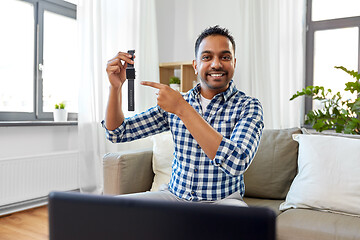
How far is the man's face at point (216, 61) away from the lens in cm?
126

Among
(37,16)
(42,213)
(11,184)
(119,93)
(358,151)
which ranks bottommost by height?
(42,213)

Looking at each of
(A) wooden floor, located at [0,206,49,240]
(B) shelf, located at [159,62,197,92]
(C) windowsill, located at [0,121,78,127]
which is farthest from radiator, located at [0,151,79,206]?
(B) shelf, located at [159,62,197,92]

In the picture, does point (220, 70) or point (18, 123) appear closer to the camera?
point (220, 70)

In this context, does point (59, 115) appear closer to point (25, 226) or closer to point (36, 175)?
point (36, 175)

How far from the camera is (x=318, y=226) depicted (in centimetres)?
133

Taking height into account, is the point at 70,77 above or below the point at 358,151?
above

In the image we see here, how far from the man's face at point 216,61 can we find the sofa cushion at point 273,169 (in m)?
0.64

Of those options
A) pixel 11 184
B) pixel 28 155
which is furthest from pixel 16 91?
pixel 11 184

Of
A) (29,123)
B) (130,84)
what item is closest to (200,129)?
(130,84)

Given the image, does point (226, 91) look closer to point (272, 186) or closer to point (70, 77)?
point (272, 186)

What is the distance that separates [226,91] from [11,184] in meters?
1.87

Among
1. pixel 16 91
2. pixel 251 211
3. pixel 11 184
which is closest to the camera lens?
pixel 251 211

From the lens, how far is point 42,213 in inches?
101

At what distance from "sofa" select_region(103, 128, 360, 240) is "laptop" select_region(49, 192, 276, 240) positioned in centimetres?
116
